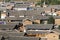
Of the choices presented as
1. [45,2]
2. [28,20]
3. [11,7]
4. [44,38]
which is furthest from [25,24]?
[45,2]

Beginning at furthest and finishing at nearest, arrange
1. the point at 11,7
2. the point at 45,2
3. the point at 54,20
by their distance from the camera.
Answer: the point at 45,2 < the point at 11,7 < the point at 54,20

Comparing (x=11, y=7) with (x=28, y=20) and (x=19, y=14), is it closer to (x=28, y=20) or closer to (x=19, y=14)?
(x=19, y=14)

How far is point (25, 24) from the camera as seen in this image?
50.6 feet

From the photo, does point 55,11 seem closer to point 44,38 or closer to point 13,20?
point 13,20

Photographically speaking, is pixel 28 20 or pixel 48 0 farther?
pixel 48 0

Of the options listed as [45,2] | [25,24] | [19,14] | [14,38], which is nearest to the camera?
[14,38]

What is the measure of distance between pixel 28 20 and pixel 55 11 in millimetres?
5872

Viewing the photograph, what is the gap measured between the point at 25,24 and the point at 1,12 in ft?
17.2

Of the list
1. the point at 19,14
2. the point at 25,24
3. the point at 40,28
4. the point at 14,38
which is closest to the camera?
the point at 14,38

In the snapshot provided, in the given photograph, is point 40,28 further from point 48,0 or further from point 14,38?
point 48,0

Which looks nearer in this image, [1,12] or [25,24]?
[25,24]

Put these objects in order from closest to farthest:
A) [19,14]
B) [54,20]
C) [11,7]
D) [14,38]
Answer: [14,38] < [54,20] < [19,14] < [11,7]

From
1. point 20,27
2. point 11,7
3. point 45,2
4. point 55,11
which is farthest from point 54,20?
point 45,2

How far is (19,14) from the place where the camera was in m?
19.6
